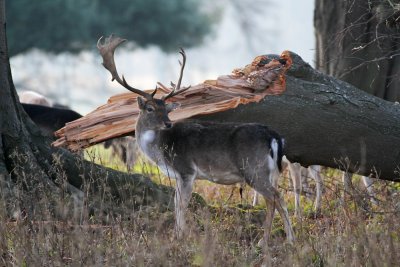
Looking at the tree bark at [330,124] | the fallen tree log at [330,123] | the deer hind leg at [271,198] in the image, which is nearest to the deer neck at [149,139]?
the fallen tree log at [330,123]

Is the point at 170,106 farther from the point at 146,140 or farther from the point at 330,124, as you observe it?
the point at 330,124

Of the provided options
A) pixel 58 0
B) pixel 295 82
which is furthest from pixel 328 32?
pixel 58 0

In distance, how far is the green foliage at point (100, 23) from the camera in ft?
113

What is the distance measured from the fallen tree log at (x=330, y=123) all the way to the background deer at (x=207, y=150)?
396mm

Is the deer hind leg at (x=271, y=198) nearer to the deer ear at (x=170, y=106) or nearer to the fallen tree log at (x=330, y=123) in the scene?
the fallen tree log at (x=330, y=123)

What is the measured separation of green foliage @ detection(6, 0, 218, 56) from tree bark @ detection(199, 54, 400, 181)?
2523 cm

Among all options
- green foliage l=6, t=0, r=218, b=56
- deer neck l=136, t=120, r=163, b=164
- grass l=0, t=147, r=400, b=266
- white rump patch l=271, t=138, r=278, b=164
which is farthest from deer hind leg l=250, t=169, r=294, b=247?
green foliage l=6, t=0, r=218, b=56

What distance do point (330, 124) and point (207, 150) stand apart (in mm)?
1097

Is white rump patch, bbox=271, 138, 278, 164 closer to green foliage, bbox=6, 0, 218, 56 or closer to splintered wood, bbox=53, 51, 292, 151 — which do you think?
splintered wood, bbox=53, 51, 292, 151

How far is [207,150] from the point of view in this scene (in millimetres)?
8781

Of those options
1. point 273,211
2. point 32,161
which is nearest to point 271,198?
point 273,211

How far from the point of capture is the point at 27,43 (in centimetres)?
3478

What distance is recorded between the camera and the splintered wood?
29.8 feet

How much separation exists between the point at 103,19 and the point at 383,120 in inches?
1121
